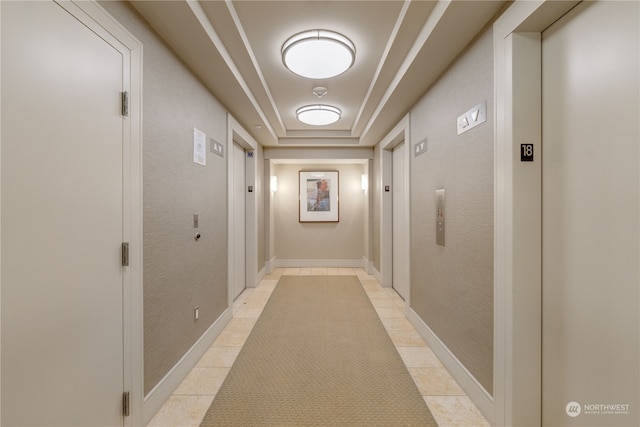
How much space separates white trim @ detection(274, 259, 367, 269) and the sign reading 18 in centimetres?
480

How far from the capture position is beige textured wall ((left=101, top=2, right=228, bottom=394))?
1.66m

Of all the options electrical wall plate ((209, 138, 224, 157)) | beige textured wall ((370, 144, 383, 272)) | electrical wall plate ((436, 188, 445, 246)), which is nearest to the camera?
electrical wall plate ((436, 188, 445, 246))

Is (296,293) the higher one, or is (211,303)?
(211,303)

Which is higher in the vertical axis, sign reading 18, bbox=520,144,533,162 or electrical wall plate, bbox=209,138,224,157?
electrical wall plate, bbox=209,138,224,157

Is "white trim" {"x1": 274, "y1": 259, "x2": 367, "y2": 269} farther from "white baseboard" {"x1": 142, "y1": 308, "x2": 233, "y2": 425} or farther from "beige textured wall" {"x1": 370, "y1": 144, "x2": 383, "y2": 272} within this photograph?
"white baseboard" {"x1": 142, "y1": 308, "x2": 233, "y2": 425}

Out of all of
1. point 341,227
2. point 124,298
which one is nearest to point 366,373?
point 124,298

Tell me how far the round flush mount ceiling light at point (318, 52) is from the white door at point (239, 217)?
6.67ft

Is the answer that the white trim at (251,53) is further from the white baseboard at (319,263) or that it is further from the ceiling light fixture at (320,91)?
the white baseboard at (319,263)

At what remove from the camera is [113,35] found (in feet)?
4.55

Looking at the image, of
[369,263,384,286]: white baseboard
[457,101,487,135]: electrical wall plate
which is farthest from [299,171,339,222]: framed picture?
[457,101,487,135]: electrical wall plate

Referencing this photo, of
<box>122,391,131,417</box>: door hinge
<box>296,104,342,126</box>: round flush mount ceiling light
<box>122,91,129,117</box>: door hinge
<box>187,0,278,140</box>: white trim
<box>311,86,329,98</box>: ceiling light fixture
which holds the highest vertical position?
<box>311,86,329,98</box>: ceiling light fixture

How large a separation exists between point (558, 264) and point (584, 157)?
55cm

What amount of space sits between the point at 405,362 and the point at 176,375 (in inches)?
72.4

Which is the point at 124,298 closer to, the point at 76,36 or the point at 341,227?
the point at 76,36
